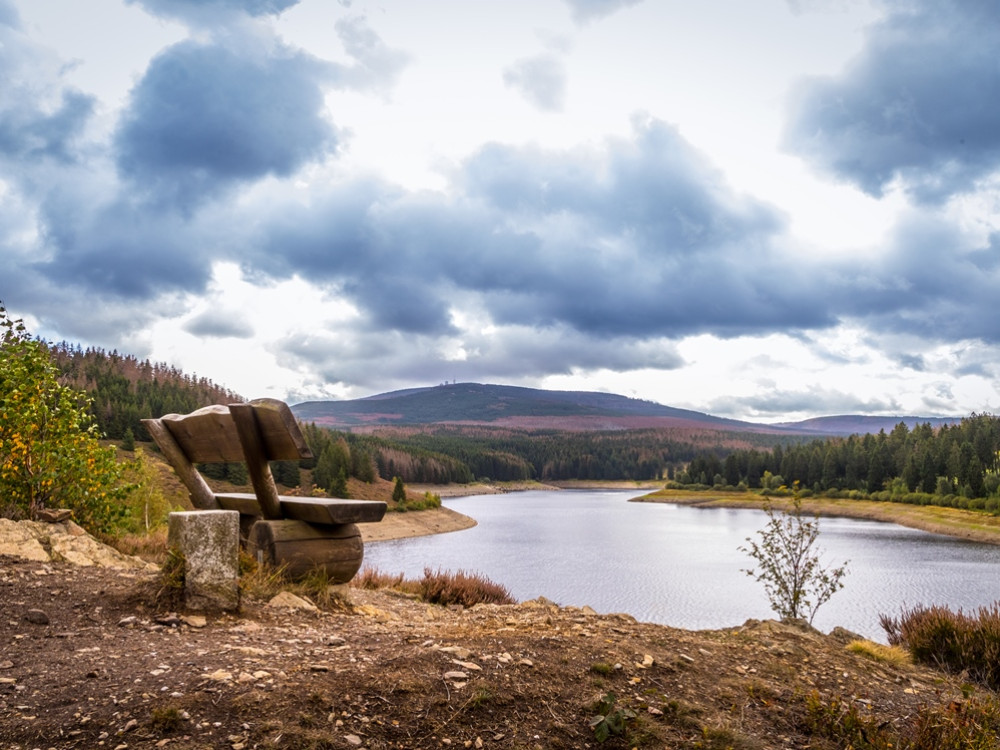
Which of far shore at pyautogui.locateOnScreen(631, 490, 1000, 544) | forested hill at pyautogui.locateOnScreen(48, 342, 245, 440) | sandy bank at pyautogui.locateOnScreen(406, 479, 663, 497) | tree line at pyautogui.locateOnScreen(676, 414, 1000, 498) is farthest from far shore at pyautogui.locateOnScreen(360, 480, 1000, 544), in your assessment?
forested hill at pyautogui.locateOnScreen(48, 342, 245, 440)

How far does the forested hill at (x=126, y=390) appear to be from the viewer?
84.8 m

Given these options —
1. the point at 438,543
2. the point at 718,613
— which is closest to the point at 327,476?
the point at 438,543

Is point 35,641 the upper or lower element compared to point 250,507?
lower

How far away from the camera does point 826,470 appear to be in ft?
394

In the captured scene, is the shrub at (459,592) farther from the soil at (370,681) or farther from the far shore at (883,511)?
the far shore at (883,511)

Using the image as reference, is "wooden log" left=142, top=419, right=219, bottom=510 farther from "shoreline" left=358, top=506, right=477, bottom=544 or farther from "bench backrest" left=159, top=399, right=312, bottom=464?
"shoreline" left=358, top=506, right=477, bottom=544

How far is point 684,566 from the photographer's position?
40031 mm

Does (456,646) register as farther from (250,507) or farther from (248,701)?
(250,507)

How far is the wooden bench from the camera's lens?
745 centimetres

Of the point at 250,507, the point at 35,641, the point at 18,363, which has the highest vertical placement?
the point at 18,363

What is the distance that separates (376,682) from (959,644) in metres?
8.03

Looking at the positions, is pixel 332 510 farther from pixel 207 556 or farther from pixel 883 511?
pixel 883 511

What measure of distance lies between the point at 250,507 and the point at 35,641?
3492 millimetres

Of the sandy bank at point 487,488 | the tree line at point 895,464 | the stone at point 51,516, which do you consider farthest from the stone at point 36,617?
the sandy bank at point 487,488
